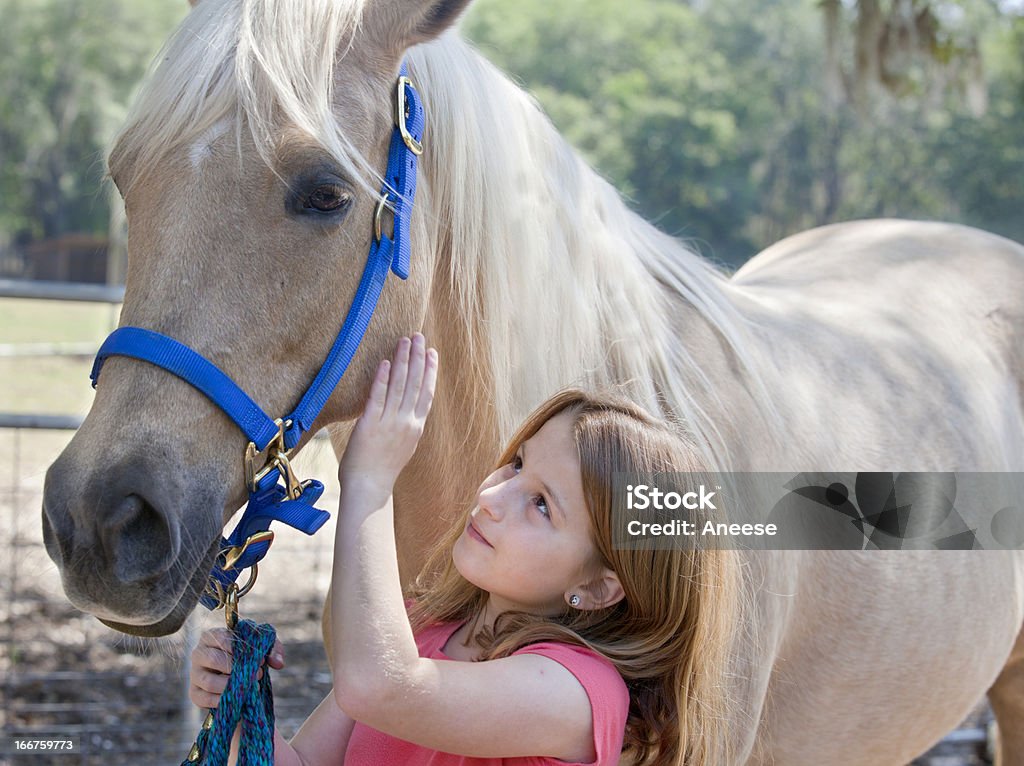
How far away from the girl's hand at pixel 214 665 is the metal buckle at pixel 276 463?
0.78 feet

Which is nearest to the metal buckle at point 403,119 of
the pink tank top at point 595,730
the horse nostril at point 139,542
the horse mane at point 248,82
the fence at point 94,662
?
the horse mane at point 248,82

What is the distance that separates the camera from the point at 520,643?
55.6 inches

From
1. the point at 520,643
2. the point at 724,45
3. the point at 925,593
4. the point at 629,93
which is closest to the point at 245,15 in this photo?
the point at 520,643

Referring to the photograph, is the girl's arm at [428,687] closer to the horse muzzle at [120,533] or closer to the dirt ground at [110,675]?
the horse muzzle at [120,533]

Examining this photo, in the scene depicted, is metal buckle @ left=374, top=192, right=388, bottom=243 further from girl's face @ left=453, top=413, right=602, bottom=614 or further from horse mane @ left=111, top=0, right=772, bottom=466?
girl's face @ left=453, top=413, right=602, bottom=614

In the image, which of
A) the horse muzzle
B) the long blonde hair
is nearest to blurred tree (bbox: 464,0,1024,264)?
the long blonde hair

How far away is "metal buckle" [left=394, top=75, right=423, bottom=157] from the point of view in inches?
65.1

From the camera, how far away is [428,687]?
130 cm

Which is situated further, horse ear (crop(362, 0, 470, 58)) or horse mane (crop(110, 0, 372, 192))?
horse ear (crop(362, 0, 470, 58))

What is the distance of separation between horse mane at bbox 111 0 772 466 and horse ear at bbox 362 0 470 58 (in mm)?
30

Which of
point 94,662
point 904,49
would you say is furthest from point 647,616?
point 904,49

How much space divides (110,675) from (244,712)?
9.11 feet

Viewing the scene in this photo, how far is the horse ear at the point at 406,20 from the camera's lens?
1633 mm

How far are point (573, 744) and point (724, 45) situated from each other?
44.2 m
